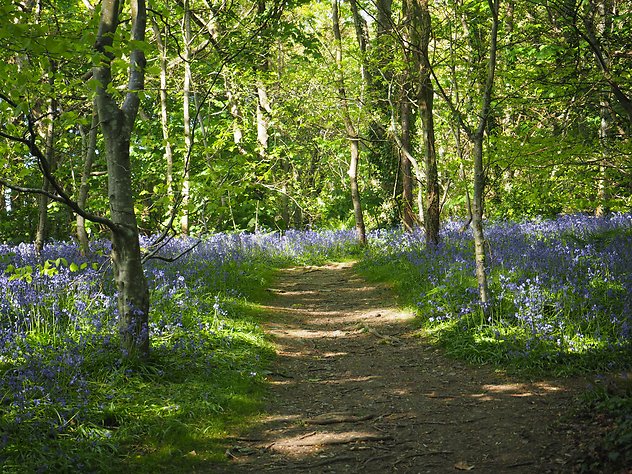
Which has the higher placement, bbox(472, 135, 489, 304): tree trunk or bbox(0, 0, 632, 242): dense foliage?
bbox(0, 0, 632, 242): dense foliage

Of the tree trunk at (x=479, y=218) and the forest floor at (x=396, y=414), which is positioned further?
the tree trunk at (x=479, y=218)

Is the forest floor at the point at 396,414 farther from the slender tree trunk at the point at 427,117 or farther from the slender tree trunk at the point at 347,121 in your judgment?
the slender tree trunk at the point at 347,121

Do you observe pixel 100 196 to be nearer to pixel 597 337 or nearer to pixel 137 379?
pixel 137 379

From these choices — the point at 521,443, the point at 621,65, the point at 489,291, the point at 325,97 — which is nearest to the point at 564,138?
the point at 621,65

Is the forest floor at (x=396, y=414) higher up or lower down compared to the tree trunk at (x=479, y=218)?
lower down

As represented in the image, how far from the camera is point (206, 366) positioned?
19.9ft

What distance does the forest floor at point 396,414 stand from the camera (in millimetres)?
4230

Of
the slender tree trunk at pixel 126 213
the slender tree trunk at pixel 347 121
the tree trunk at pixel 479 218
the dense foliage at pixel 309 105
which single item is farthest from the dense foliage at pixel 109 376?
the slender tree trunk at pixel 347 121

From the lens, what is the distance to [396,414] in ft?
17.4

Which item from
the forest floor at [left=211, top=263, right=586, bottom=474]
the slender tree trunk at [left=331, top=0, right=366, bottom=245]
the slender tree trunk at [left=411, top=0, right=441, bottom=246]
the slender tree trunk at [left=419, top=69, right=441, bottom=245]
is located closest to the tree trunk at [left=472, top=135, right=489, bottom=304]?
the forest floor at [left=211, top=263, right=586, bottom=474]

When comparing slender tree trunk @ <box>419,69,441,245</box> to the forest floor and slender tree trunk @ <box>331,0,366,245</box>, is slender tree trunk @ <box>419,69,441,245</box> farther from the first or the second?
slender tree trunk @ <box>331,0,366,245</box>

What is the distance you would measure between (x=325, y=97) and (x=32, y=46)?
1465cm

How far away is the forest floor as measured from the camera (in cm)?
423

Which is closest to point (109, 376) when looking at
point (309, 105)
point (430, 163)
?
point (430, 163)
